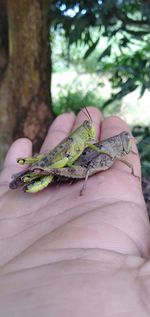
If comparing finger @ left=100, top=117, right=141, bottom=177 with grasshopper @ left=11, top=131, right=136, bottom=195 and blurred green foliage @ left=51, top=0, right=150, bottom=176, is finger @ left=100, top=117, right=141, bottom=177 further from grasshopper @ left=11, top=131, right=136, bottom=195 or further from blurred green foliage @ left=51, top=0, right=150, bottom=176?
blurred green foliage @ left=51, top=0, right=150, bottom=176

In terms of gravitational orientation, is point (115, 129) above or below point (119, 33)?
below

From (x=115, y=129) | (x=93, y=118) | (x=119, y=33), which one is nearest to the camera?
(x=115, y=129)

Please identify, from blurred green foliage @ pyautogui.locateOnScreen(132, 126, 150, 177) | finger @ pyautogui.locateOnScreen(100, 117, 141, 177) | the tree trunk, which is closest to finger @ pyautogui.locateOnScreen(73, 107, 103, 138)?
finger @ pyautogui.locateOnScreen(100, 117, 141, 177)

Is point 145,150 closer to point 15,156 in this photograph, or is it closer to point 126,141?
point 126,141

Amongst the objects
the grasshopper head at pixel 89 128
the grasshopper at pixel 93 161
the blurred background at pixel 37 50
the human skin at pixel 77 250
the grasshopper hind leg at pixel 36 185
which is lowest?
the human skin at pixel 77 250

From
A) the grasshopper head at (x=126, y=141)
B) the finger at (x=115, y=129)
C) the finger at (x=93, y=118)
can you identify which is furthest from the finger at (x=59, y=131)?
the grasshopper head at (x=126, y=141)

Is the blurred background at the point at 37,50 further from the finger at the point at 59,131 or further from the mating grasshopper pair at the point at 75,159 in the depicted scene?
the mating grasshopper pair at the point at 75,159

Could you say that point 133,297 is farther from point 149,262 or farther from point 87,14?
point 87,14

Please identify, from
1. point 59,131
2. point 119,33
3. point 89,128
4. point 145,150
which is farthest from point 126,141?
point 119,33
